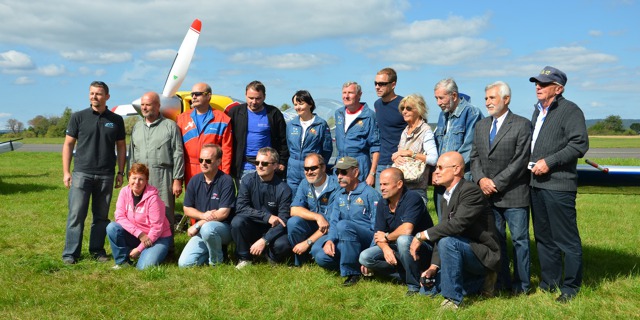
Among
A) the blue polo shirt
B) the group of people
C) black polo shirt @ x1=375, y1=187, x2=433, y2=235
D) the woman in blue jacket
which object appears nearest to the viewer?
the group of people

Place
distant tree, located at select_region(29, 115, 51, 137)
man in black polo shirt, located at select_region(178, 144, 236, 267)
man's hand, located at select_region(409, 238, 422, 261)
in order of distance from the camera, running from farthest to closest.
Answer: distant tree, located at select_region(29, 115, 51, 137)
man in black polo shirt, located at select_region(178, 144, 236, 267)
man's hand, located at select_region(409, 238, 422, 261)

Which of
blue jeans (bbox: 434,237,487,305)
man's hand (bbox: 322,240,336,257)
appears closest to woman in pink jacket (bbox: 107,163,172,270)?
man's hand (bbox: 322,240,336,257)

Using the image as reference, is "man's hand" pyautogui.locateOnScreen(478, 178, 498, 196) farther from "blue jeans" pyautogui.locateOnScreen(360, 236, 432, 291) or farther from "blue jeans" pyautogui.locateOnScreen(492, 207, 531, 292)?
"blue jeans" pyautogui.locateOnScreen(360, 236, 432, 291)

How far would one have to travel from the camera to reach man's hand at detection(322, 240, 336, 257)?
202 inches

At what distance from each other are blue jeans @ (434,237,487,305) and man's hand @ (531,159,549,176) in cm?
78

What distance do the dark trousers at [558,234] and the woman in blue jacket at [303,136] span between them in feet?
7.82

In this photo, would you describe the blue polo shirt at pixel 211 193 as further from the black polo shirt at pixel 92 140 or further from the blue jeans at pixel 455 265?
the blue jeans at pixel 455 265

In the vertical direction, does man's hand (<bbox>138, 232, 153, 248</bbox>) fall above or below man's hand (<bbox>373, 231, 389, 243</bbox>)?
below

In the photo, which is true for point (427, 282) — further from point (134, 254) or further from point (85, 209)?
point (85, 209)

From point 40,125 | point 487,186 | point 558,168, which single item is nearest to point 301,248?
point 487,186

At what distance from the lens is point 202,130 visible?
624 centimetres

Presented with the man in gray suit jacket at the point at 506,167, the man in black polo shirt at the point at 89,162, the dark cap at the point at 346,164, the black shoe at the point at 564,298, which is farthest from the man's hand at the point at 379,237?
the man in black polo shirt at the point at 89,162

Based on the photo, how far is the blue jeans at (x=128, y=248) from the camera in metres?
5.52

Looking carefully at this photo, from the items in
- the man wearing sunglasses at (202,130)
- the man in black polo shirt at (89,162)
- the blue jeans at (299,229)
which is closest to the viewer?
the blue jeans at (299,229)
